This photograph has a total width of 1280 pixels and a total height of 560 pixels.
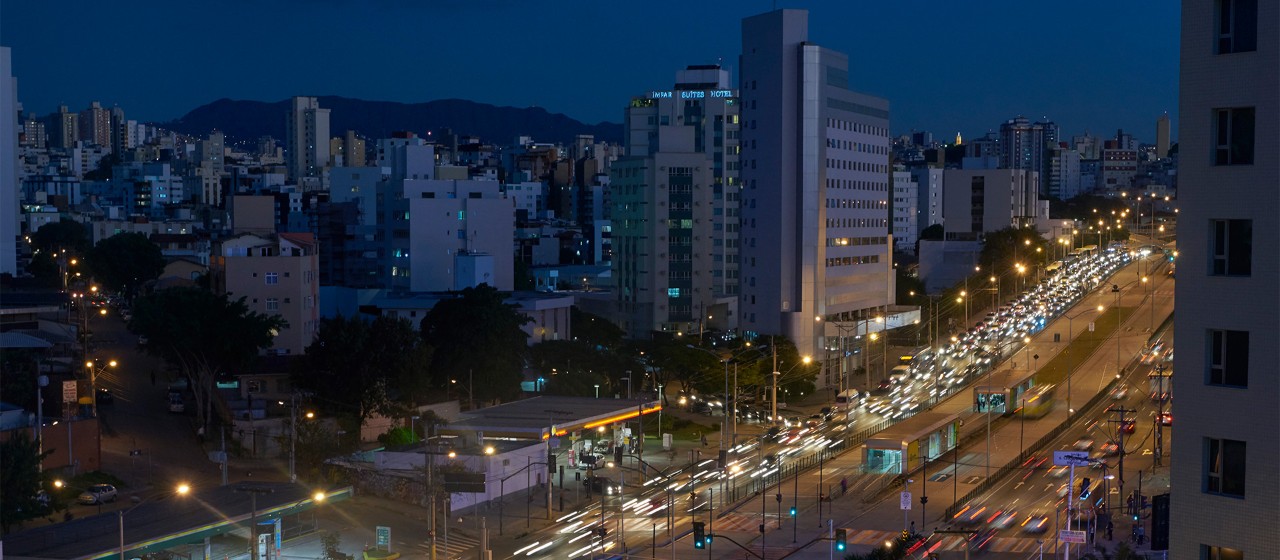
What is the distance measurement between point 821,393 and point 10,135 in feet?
141

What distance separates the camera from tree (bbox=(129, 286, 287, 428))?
40.7m

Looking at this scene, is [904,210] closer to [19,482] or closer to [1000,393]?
[1000,393]

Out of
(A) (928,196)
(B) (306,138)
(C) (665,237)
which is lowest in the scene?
(C) (665,237)

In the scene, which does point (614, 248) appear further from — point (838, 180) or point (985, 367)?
point (985, 367)

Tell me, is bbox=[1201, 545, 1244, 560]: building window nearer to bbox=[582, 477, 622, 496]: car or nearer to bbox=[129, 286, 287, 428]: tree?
bbox=[582, 477, 622, 496]: car

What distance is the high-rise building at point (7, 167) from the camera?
6400cm

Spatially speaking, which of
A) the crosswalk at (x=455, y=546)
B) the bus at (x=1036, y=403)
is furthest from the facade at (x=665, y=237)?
the crosswalk at (x=455, y=546)

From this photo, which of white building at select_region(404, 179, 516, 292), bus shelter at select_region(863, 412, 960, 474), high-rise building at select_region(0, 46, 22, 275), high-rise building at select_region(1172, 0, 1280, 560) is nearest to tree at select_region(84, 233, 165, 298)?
high-rise building at select_region(0, 46, 22, 275)

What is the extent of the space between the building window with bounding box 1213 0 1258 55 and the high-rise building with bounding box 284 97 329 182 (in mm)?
185823

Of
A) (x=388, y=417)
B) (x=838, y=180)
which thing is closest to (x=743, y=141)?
(x=838, y=180)

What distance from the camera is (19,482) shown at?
2675 centimetres

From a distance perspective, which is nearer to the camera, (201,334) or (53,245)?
(201,334)

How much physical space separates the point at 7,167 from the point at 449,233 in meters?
22.8

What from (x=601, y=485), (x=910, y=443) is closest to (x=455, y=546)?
(x=601, y=485)
